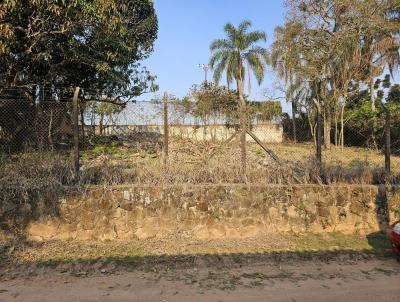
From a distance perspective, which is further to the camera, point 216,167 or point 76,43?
point 76,43

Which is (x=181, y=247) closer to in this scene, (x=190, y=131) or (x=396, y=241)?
(x=396, y=241)

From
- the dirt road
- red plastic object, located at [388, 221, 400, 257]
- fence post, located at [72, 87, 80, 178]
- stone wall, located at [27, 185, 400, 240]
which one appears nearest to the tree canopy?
fence post, located at [72, 87, 80, 178]

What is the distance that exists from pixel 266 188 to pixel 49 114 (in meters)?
4.84

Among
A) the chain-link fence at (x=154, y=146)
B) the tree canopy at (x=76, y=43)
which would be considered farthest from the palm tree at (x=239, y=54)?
the chain-link fence at (x=154, y=146)

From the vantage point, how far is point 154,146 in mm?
8750

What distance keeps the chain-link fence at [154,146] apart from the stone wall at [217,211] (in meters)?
0.39

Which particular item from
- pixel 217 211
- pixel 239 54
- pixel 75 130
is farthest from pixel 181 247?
pixel 239 54

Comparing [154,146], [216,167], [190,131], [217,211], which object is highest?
[190,131]

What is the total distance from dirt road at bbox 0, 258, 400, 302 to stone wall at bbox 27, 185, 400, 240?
1.35 m

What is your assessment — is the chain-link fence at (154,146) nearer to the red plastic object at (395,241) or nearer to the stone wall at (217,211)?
the stone wall at (217,211)

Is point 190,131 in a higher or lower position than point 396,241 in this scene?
higher

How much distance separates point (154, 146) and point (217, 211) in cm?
227

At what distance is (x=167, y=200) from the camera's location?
717cm

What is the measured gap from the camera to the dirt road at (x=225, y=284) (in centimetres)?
471
